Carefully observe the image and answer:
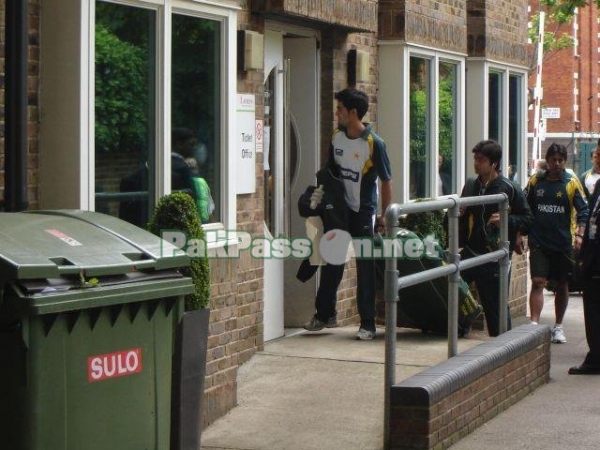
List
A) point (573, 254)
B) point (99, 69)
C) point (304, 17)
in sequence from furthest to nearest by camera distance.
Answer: point (573, 254)
point (304, 17)
point (99, 69)

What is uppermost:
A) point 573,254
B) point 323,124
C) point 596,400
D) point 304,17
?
point 304,17

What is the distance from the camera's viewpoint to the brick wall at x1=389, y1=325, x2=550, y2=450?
23.3 feet

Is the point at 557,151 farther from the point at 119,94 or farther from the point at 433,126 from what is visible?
the point at 119,94

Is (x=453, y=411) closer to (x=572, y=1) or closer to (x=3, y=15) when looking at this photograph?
(x=3, y=15)

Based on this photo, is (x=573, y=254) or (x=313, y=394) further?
(x=573, y=254)

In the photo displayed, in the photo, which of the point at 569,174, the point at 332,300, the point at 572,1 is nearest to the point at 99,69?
the point at 332,300

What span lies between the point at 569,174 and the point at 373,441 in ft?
16.6

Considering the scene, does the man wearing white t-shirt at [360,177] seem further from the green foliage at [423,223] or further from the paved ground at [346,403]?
the green foliage at [423,223]

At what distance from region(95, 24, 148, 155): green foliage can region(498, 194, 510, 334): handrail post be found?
2.83 meters

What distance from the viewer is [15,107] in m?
6.46

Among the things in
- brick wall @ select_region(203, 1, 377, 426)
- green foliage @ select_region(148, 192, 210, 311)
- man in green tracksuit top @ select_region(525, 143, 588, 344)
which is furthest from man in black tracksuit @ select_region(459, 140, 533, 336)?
green foliage @ select_region(148, 192, 210, 311)

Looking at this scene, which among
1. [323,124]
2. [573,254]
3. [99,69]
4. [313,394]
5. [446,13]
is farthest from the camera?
[446,13]

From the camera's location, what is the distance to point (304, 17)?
9742mm

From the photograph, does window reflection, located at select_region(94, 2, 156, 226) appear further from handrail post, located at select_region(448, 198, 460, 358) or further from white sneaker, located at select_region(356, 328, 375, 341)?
white sneaker, located at select_region(356, 328, 375, 341)
